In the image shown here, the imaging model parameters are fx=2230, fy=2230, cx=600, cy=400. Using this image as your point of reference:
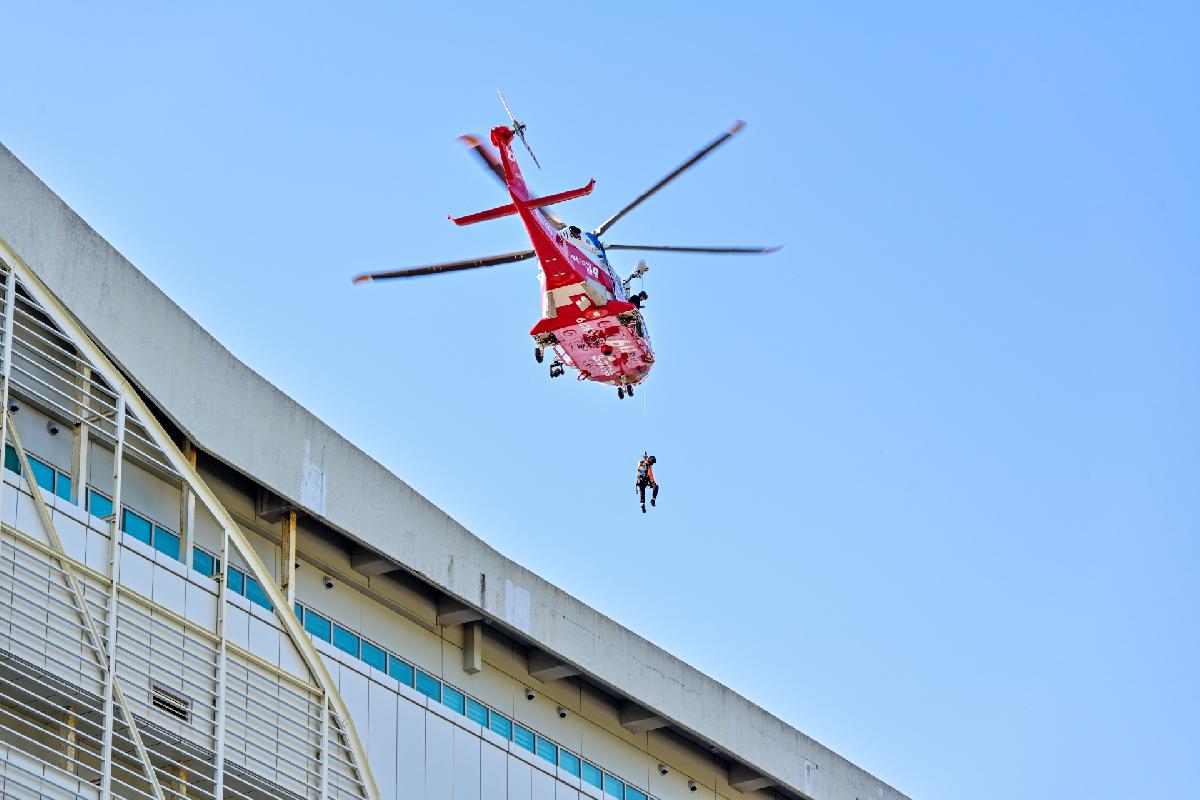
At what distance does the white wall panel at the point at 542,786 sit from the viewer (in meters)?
38.2

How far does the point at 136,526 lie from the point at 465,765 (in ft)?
23.9

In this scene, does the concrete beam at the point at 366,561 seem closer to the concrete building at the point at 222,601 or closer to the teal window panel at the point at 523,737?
the concrete building at the point at 222,601

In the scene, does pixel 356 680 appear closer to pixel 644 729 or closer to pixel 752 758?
pixel 644 729

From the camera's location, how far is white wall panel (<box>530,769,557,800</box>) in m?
38.2

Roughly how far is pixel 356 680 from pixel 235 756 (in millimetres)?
3524

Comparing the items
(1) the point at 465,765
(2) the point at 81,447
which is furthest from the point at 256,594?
(1) the point at 465,765

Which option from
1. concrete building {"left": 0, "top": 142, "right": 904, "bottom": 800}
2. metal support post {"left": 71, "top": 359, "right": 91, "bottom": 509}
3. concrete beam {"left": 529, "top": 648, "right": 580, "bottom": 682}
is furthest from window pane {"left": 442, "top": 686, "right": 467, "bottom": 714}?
metal support post {"left": 71, "top": 359, "right": 91, "bottom": 509}

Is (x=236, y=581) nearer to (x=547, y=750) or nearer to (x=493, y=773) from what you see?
(x=493, y=773)

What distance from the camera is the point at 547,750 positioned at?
39812 millimetres

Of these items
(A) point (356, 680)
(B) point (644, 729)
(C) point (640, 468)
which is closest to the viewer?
(A) point (356, 680)

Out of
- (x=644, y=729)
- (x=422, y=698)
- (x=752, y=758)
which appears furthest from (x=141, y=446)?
(x=752, y=758)

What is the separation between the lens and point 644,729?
42156 millimetres

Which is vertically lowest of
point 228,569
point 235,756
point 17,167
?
point 235,756

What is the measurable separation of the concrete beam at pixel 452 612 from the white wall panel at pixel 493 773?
2217mm
